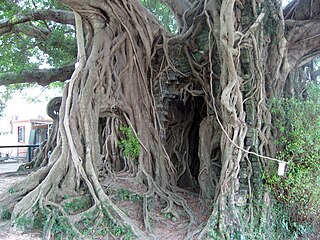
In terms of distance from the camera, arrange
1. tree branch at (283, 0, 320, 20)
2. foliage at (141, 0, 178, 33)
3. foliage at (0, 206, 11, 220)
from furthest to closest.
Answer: foliage at (141, 0, 178, 33)
tree branch at (283, 0, 320, 20)
foliage at (0, 206, 11, 220)

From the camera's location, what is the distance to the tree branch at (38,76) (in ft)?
19.5

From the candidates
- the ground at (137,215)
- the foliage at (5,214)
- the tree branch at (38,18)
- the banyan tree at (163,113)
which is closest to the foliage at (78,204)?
the banyan tree at (163,113)

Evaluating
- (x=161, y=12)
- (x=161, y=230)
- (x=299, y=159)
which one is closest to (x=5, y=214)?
(x=161, y=230)

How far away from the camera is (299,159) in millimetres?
3346

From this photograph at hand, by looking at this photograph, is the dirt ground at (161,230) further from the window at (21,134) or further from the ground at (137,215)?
the window at (21,134)

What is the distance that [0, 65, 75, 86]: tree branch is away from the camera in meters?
5.95

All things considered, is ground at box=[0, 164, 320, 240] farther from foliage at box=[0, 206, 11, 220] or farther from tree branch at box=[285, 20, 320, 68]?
tree branch at box=[285, 20, 320, 68]

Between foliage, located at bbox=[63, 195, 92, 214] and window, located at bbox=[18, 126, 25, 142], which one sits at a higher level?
window, located at bbox=[18, 126, 25, 142]

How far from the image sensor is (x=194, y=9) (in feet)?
15.2

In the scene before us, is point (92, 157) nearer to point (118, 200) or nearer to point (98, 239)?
point (118, 200)

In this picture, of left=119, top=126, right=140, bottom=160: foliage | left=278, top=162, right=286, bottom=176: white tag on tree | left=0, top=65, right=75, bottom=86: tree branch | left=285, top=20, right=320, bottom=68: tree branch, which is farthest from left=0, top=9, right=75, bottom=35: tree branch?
left=278, top=162, right=286, bottom=176: white tag on tree

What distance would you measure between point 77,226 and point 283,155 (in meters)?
2.41

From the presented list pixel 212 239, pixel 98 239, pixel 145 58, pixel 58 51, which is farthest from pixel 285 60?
pixel 58 51

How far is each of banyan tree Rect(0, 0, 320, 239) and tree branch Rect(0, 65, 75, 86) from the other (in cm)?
118
